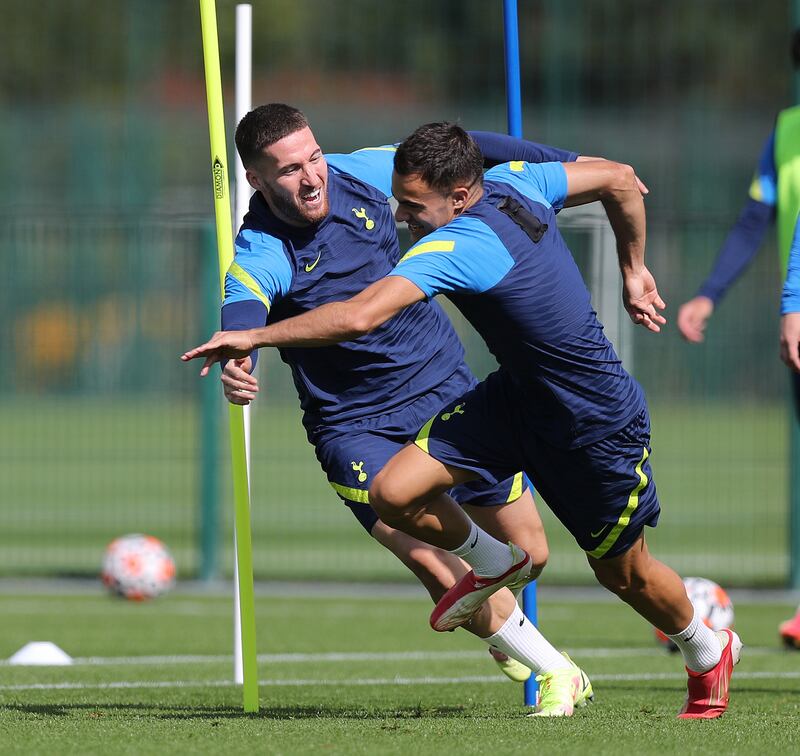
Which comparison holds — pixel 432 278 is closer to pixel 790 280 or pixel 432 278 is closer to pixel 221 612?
pixel 790 280

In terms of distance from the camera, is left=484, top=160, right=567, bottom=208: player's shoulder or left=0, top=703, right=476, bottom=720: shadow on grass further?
left=0, top=703, right=476, bottom=720: shadow on grass

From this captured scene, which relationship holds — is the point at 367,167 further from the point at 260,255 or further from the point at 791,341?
the point at 791,341

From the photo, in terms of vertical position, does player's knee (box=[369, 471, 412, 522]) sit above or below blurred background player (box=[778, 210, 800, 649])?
below

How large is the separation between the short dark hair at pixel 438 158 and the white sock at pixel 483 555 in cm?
131

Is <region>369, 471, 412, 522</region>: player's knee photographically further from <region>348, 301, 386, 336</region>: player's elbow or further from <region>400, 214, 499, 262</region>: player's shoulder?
<region>400, 214, 499, 262</region>: player's shoulder

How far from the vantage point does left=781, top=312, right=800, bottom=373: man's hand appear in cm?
602

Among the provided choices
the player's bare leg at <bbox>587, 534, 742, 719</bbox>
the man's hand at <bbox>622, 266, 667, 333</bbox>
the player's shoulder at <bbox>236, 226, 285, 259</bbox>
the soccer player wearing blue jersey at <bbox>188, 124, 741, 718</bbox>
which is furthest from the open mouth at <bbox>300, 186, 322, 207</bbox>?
the player's bare leg at <bbox>587, 534, 742, 719</bbox>

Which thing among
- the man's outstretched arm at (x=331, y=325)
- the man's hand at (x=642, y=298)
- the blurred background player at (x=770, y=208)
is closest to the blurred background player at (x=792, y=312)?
the man's hand at (x=642, y=298)

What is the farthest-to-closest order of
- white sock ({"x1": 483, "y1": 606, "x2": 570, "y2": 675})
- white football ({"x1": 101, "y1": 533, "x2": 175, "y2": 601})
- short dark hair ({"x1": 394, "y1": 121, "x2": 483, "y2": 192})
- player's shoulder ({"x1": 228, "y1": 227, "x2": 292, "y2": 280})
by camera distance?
white football ({"x1": 101, "y1": 533, "x2": 175, "y2": 601}), white sock ({"x1": 483, "y1": 606, "x2": 570, "y2": 675}), player's shoulder ({"x1": 228, "y1": 227, "x2": 292, "y2": 280}), short dark hair ({"x1": 394, "y1": 121, "x2": 483, "y2": 192})

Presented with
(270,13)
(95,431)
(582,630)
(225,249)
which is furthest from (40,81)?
(225,249)

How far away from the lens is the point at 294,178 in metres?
5.92

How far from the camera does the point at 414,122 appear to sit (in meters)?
17.9

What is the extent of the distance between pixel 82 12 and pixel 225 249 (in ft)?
74.6

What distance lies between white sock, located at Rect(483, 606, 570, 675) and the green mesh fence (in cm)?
658
